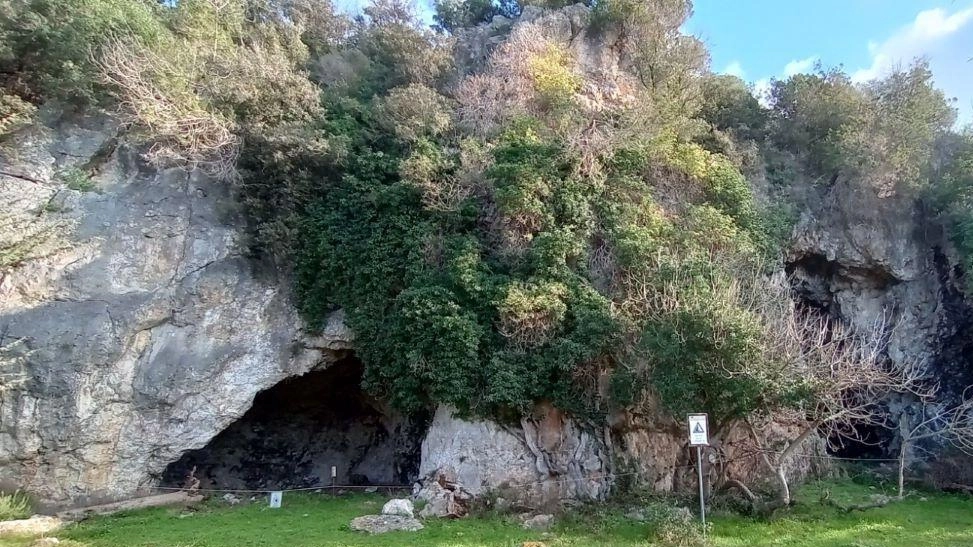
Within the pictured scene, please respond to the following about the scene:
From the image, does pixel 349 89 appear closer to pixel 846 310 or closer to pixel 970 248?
pixel 846 310

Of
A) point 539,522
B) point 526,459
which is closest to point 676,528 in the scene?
point 539,522

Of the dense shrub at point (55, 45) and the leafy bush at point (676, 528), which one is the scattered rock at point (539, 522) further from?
the dense shrub at point (55, 45)

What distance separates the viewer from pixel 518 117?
620 inches

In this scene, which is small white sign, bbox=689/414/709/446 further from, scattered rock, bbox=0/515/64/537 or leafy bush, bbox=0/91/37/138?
leafy bush, bbox=0/91/37/138

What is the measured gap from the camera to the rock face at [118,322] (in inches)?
492

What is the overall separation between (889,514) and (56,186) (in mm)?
19019

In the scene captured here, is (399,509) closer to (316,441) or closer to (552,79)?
(316,441)

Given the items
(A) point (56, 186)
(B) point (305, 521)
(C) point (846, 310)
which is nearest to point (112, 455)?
(B) point (305, 521)

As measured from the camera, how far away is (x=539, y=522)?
1060 cm

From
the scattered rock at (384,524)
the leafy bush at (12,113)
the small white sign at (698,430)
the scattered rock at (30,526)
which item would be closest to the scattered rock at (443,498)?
the scattered rock at (384,524)

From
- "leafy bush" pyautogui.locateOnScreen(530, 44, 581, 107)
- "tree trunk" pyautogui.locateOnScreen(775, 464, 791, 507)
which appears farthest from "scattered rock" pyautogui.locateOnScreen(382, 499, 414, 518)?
"leafy bush" pyautogui.locateOnScreen(530, 44, 581, 107)

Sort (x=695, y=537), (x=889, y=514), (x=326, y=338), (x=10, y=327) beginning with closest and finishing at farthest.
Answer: (x=695, y=537) < (x=889, y=514) < (x=10, y=327) < (x=326, y=338)

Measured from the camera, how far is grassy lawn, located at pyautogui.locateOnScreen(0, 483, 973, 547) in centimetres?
945

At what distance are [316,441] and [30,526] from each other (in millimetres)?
8684
